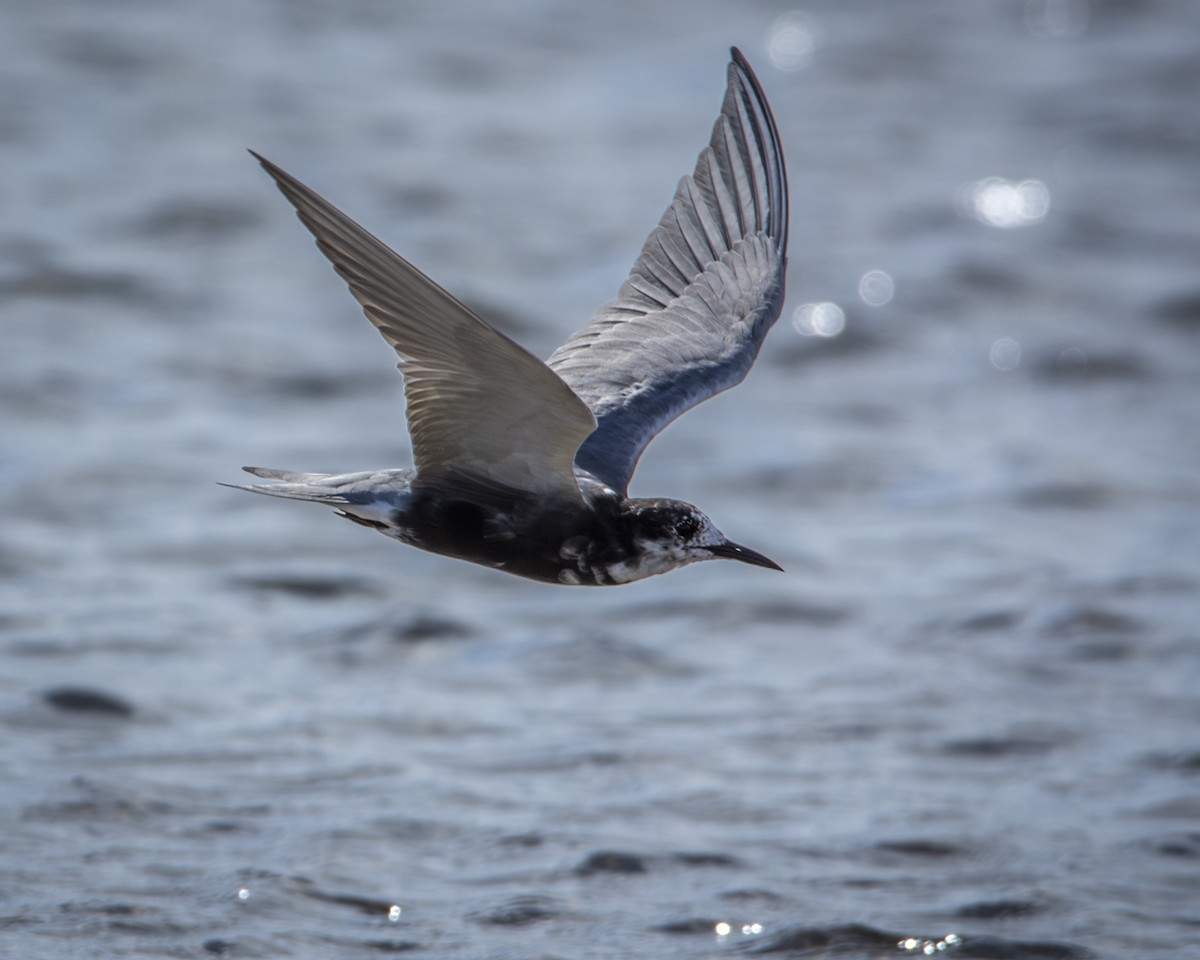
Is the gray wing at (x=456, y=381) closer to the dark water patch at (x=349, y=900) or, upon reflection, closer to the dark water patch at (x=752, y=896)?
the dark water patch at (x=349, y=900)

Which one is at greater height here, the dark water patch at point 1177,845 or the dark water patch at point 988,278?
the dark water patch at point 988,278

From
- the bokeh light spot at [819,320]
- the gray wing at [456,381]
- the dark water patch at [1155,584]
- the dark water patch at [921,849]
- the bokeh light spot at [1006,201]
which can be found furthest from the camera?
the bokeh light spot at [1006,201]

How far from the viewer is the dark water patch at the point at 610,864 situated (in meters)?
8.02

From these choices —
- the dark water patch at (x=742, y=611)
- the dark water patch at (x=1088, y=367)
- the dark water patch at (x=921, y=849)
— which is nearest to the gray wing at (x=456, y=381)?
the dark water patch at (x=921, y=849)

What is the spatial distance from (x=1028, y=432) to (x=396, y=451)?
12.3 ft

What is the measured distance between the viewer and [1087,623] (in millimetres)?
10359

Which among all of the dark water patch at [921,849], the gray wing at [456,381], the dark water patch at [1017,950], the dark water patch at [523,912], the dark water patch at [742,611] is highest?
the dark water patch at [742,611]

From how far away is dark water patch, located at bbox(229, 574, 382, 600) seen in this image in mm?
10414

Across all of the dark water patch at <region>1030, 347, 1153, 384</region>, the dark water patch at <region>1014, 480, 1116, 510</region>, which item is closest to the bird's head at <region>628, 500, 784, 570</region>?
the dark water patch at <region>1014, 480, 1116, 510</region>

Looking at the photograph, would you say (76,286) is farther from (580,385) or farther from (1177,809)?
(1177,809)

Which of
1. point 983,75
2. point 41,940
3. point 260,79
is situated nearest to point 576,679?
point 41,940

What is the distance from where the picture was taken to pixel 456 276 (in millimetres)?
14070

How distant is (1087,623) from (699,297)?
12.7 ft

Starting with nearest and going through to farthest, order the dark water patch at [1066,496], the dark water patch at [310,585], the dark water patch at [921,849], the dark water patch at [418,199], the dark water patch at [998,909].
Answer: the dark water patch at [998,909] → the dark water patch at [921,849] → the dark water patch at [310,585] → the dark water patch at [1066,496] → the dark water patch at [418,199]
